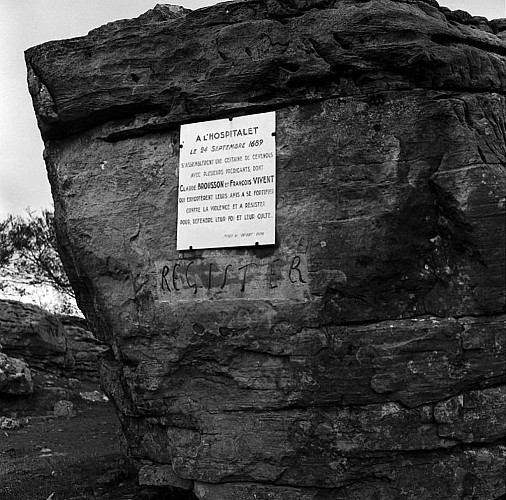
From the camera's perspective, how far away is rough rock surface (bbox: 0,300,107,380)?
1434 centimetres

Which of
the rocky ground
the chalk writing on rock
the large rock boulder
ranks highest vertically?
the chalk writing on rock

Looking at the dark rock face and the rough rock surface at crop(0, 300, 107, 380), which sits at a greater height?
the dark rock face

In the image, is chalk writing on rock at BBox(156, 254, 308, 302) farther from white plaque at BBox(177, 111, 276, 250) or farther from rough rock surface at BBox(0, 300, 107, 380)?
rough rock surface at BBox(0, 300, 107, 380)

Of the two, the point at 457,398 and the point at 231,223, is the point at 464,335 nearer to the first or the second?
the point at 457,398

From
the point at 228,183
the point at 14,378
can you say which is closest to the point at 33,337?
the point at 14,378

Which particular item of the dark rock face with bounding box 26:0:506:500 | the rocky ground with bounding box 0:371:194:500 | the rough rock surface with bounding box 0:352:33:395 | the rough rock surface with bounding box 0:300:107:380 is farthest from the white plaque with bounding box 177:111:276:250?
the rough rock surface with bounding box 0:300:107:380

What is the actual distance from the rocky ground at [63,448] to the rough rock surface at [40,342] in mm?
422

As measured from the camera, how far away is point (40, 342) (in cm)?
1457

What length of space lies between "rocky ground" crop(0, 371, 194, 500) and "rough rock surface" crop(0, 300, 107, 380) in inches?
16.6

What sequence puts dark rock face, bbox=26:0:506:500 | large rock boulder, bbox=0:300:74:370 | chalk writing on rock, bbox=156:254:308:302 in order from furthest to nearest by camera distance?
large rock boulder, bbox=0:300:74:370 < chalk writing on rock, bbox=156:254:308:302 < dark rock face, bbox=26:0:506:500

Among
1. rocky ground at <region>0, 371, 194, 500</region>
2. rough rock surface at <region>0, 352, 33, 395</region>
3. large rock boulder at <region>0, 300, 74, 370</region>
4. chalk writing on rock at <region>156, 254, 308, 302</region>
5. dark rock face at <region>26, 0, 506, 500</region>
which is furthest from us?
large rock boulder at <region>0, 300, 74, 370</region>

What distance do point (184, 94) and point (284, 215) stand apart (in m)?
1.38

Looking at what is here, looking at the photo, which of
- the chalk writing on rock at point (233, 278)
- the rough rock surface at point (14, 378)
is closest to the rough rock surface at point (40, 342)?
the rough rock surface at point (14, 378)

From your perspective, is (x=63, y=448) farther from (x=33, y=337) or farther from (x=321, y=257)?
(x=33, y=337)
